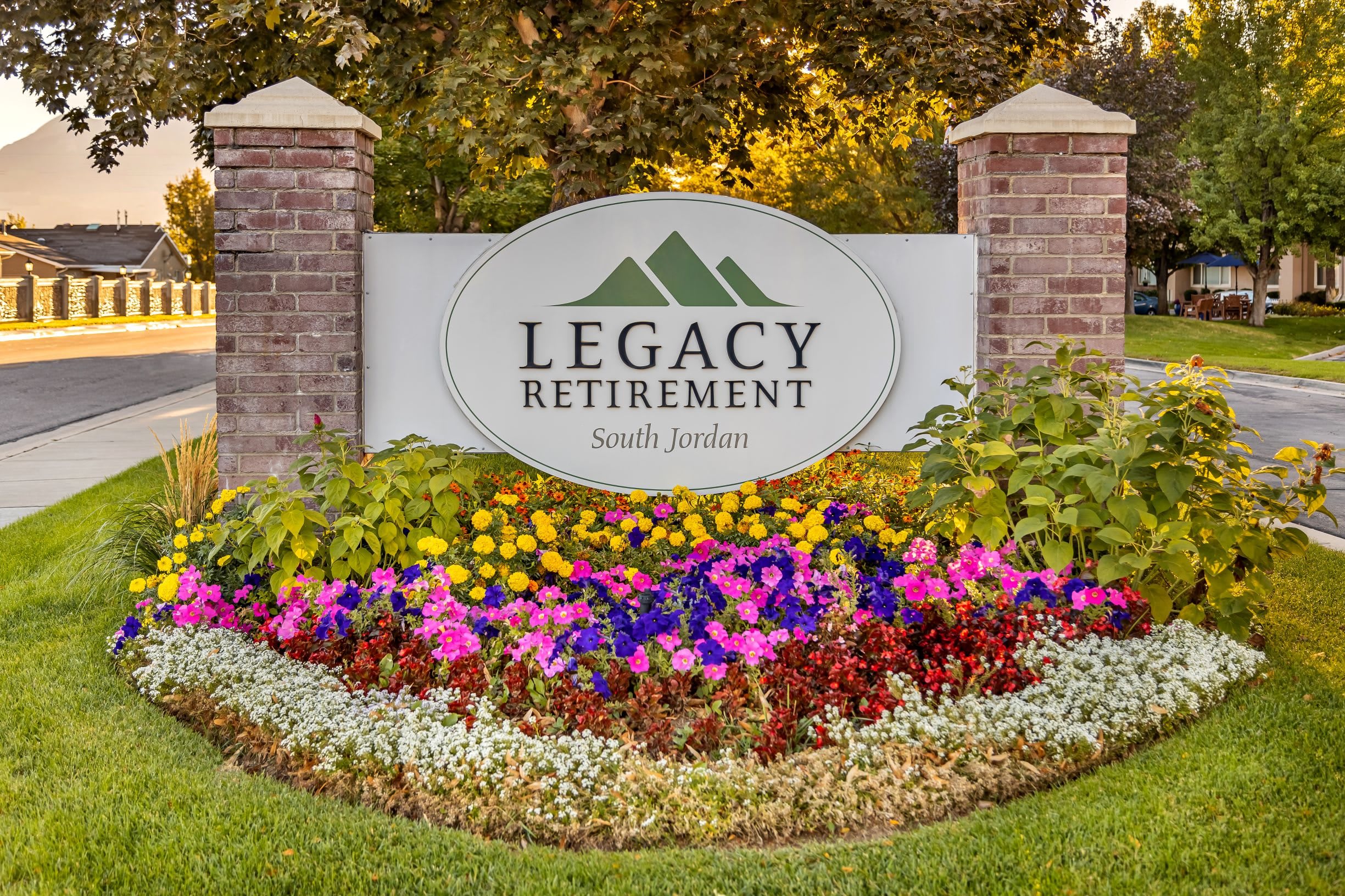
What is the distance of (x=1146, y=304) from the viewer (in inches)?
1932

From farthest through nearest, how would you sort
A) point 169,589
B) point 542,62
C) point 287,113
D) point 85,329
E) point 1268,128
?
point 85,329
point 1268,128
point 542,62
point 287,113
point 169,589

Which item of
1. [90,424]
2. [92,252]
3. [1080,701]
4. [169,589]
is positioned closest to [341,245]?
[169,589]

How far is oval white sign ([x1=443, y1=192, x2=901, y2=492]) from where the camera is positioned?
4555mm

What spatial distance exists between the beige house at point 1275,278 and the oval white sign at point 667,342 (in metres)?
34.4

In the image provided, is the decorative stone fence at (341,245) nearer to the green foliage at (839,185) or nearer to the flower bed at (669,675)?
the flower bed at (669,675)

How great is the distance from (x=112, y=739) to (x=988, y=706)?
101 inches

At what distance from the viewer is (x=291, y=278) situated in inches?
176

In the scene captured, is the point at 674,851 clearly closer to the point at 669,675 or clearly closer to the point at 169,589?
the point at 669,675

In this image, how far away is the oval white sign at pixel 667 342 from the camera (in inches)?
179

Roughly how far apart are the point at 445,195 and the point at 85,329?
58.2 ft

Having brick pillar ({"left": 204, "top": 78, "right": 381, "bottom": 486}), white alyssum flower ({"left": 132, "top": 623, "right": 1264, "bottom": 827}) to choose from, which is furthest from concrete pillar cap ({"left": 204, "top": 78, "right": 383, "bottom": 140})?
white alyssum flower ({"left": 132, "top": 623, "right": 1264, "bottom": 827})

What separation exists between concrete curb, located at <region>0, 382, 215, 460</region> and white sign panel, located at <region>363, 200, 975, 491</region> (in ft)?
23.6

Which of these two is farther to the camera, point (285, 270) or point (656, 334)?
point (656, 334)

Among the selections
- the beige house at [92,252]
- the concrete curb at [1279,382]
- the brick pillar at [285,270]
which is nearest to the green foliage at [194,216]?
the beige house at [92,252]
